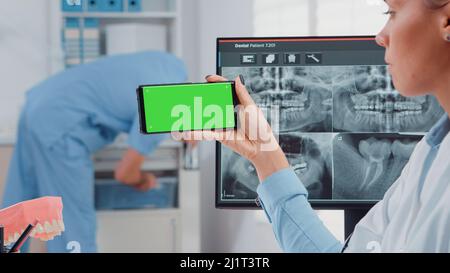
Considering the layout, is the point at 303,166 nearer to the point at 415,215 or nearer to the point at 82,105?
the point at 415,215

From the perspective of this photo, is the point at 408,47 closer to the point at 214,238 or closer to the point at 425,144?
the point at 425,144

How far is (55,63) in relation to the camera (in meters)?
2.59

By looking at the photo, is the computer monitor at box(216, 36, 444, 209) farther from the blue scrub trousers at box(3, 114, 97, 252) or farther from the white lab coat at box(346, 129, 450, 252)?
the blue scrub trousers at box(3, 114, 97, 252)

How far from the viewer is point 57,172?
4.46ft

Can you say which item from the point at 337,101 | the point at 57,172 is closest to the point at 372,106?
the point at 337,101

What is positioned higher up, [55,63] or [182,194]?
[55,63]

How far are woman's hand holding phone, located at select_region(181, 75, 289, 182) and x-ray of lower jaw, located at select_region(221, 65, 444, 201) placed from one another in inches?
1.8

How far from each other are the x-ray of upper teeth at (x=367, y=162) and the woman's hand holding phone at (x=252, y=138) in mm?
85

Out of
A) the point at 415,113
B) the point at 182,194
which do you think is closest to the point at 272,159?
the point at 415,113

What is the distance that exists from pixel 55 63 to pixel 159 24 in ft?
2.97

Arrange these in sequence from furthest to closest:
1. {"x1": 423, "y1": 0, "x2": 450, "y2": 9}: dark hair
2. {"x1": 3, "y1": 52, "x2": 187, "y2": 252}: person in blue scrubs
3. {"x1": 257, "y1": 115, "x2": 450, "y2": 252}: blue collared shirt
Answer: {"x1": 3, "y1": 52, "x2": 187, "y2": 252}: person in blue scrubs → {"x1": 257, "y1": 115, "x2": 450, "y2": 252}: blue collared shirt → {"x1": 423, "y1": 0, "x2": 450, "y2": 9}: dark hair

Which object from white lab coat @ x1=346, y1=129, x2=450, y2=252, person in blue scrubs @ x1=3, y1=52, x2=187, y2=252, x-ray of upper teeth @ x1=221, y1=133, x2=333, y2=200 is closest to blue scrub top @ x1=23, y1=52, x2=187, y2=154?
person in blue scrubs @ x1=3, y1=52, x2=187, y2=252

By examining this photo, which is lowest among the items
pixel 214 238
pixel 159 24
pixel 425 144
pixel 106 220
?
pixel 106 220

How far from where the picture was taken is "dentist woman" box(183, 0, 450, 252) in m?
0.55
